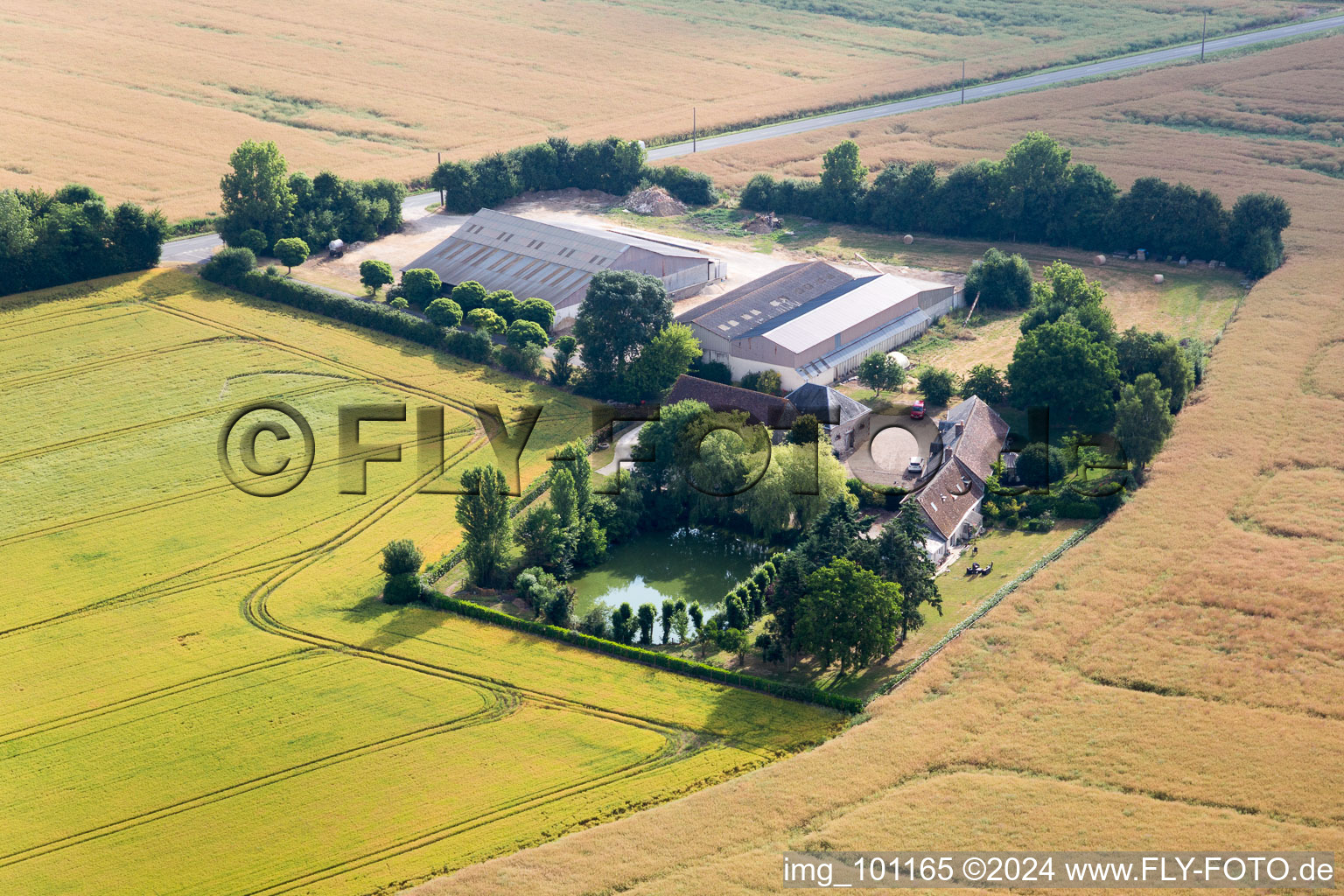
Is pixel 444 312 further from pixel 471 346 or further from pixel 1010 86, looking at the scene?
pixel 1010 86

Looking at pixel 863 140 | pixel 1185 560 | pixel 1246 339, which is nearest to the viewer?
pixel 1185 560

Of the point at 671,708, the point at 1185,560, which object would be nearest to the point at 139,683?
the point at 671,708

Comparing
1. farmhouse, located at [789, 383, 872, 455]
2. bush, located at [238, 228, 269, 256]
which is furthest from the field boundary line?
bush, located at [238, 228, 269, 256]

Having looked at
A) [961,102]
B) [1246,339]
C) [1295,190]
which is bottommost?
[1246,339]

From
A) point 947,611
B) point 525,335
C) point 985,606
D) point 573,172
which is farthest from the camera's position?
point 573,172

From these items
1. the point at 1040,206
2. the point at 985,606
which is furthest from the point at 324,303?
the point at 1040,206

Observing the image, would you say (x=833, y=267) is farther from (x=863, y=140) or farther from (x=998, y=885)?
(x=998, y=885)

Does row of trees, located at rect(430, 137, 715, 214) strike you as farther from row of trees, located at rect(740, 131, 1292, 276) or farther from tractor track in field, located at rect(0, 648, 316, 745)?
tractor track in field, located at rect(0, 648, 316, 745)
